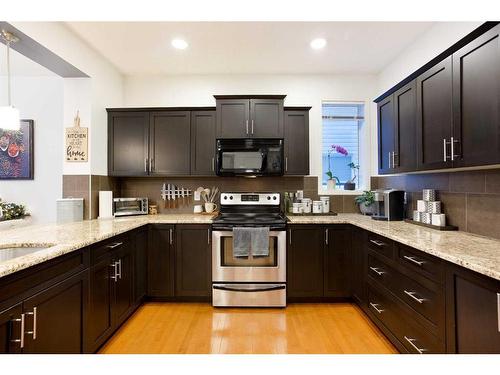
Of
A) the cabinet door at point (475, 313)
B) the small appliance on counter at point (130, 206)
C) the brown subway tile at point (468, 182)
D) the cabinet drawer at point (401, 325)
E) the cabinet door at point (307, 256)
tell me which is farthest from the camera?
the small appliance on counter at point (130, 206)

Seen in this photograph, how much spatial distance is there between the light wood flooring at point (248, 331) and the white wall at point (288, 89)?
178 cm

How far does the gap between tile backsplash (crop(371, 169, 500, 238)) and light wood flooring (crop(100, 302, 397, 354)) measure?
1.14 meters

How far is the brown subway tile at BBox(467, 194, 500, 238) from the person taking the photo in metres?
1.83

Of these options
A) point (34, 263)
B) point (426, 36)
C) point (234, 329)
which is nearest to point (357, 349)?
point (234, 329)

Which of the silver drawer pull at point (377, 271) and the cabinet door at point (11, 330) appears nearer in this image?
the cabinet door at point (11, 330)

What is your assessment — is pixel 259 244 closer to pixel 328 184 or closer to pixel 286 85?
pixel 328 184

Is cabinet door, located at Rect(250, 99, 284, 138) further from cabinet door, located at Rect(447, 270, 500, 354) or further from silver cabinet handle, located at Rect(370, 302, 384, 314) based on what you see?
cabinet door, located at Rect(447, 270, 500, 354)

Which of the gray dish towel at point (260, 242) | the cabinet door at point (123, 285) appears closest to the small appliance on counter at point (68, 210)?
the cabinet door at point (123, 285)

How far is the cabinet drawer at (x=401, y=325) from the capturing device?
1578 mm

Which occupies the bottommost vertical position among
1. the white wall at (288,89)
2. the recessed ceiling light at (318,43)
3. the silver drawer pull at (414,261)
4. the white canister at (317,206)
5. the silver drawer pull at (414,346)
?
the silver drawer pull at (414,346)

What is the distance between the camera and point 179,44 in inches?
110

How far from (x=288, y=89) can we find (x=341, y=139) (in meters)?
0.99

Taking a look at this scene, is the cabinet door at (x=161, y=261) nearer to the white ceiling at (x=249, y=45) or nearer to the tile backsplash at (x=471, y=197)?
the white ceiling at (x=249, y=45)

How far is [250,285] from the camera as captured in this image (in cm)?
280
